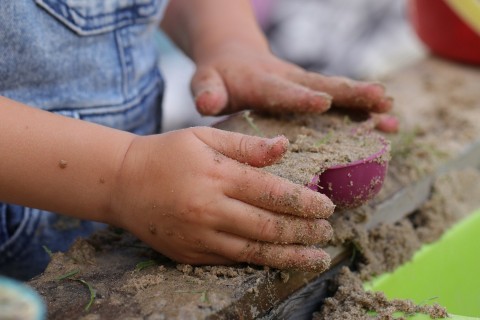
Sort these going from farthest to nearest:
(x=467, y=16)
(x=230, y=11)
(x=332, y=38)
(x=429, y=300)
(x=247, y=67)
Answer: (x=332, y=38), (x=467, y=16), (x=230, y=11), (x=247, y=67), (x=429, y=300)

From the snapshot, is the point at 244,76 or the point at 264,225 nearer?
the point at 264,225

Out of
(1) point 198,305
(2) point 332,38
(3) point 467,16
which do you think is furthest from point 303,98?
(2) point 332,38

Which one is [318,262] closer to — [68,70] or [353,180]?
[353,180]

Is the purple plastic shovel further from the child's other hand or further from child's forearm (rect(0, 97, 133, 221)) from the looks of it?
child's forearm (rect(0, 97, 133, 221))

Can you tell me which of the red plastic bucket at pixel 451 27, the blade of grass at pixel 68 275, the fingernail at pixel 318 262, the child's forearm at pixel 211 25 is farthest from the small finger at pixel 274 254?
the red plastic bucket at pixel 451 27

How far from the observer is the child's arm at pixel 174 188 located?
866 millimetres

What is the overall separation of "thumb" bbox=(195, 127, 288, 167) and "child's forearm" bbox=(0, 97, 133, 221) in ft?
0.41

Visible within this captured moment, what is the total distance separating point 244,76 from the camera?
4.06 ft

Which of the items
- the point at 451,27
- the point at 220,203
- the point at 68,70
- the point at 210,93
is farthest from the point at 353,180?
the point at 451,27

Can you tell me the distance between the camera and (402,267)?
43.8 inches

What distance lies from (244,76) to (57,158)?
0.42m

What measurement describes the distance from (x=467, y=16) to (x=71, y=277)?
1271mm

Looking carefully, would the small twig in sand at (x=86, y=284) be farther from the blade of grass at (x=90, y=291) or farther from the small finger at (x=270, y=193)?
the small finger at (x=270, y=193)

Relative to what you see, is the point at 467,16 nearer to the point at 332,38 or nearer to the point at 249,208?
the point at 249,208
